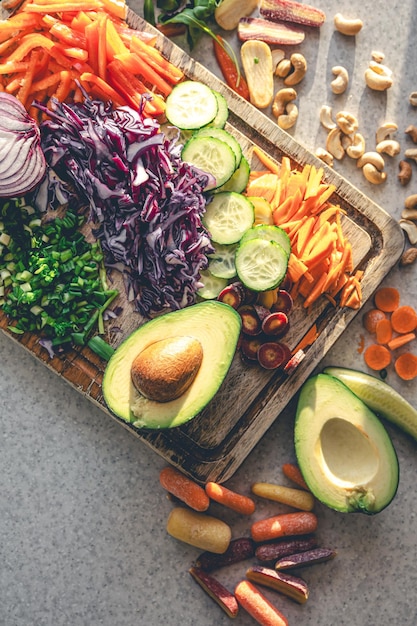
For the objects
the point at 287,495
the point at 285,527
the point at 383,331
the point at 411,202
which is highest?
the point at 411,202

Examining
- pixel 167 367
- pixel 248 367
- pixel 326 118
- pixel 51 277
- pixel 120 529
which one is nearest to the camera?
pixel 167 367

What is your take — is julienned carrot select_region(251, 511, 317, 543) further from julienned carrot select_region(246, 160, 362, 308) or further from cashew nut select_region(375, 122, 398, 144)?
cashew nut select_region(375, 122, 398, 144)

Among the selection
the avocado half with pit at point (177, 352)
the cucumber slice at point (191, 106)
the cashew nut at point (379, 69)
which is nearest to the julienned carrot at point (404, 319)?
the avocado half with pit at point (177, 352)

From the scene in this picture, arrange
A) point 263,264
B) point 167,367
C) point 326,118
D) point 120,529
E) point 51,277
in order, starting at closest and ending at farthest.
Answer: point 167,367, point 263,264, point 51,277, point 120,529, point 326,118

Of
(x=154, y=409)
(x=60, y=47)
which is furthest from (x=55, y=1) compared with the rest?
(x=154, y=409)

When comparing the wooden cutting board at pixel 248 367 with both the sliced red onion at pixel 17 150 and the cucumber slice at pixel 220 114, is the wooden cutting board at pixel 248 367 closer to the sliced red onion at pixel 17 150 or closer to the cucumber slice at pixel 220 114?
the cucumber slice at pixel 220 114

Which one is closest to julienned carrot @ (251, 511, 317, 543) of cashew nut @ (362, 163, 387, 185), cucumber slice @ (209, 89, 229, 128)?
cashew nut @ (362, 163, 387, 185)

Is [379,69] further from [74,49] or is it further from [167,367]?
[167,367]

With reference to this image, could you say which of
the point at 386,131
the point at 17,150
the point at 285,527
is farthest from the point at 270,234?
the point at 285,527
